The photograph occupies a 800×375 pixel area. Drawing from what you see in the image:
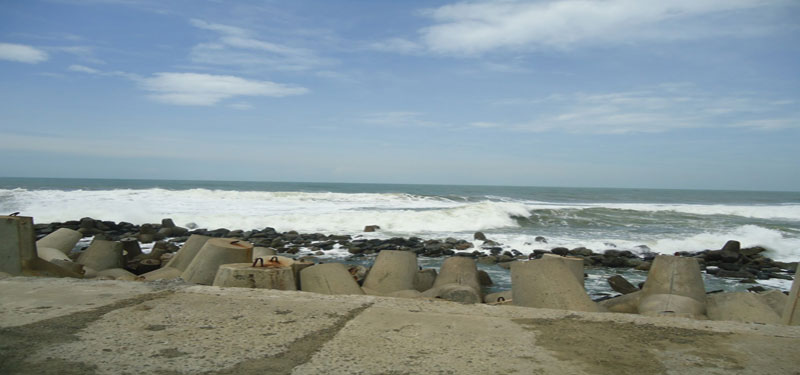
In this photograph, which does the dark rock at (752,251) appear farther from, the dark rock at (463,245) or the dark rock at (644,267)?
the dark rock at (463,245)

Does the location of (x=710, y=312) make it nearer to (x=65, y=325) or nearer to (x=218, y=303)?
(x=218, y=303)

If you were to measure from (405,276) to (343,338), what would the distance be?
15.6ft

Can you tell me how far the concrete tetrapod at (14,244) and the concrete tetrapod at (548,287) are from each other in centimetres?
496

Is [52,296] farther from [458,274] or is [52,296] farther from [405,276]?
[458,274]

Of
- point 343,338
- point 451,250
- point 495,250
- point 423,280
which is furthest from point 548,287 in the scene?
point 495,250

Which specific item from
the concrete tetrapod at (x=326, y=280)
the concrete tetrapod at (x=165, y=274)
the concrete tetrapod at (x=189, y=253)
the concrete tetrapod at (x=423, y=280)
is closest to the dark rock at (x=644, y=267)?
the concrete tetrapod at (x=423, y=280)

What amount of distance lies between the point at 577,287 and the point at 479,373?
2803mm

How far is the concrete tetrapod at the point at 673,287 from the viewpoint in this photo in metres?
6.34

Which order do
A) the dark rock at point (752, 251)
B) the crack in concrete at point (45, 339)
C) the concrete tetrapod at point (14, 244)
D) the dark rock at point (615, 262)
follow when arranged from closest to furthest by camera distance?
1. the crack in concrete at point (45, 339)
2. the concrete tetrapod at point (14, 244)
3. the dark rock at point (615, 262)
4. the dark rock at point (752, 251)

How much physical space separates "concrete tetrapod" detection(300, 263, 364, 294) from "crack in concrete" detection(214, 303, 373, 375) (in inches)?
101

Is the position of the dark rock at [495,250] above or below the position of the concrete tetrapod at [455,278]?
below

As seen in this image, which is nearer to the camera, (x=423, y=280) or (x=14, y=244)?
(x=14, y=244)

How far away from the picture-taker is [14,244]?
18.2ft

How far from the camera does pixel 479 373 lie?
8.94 feet
